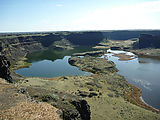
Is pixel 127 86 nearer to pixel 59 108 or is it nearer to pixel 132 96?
pixel 132 96

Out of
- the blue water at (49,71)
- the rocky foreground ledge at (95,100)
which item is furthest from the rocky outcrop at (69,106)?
the blue water at (49,71)

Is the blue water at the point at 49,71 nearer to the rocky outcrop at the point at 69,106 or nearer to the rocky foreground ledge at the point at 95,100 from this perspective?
the rocky foreground ledge at the point at 95,100

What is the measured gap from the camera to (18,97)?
80.0 ft

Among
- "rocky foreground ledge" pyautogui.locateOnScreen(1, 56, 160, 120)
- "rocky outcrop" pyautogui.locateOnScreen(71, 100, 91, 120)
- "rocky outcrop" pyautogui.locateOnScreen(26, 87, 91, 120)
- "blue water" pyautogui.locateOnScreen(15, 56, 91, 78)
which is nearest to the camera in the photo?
"rocky outcrop" pyautogui.locateOnScreen(26, 87, 91, 120)

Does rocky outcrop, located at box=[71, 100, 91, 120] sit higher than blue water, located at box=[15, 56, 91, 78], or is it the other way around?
rocky outcrop, located at box=[71, 100, 91, 120]

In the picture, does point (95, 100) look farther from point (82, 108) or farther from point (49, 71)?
point (49, 71)

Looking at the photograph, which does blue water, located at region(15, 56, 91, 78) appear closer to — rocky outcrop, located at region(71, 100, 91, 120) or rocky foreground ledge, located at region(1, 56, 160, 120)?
rocky foreground ledge, located at region(1, 56, 160, 120)

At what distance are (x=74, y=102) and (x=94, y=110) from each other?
1867cm

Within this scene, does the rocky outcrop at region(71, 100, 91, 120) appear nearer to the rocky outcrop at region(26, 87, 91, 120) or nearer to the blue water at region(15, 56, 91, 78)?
the rocky outcrop at region(26, 87, 91, 120)

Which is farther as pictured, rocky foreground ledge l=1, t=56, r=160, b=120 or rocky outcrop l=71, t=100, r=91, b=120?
rocky outcrop l=71, t=100, r=91, b=120

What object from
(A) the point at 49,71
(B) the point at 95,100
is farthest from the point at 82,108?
(A) the point at 49,71

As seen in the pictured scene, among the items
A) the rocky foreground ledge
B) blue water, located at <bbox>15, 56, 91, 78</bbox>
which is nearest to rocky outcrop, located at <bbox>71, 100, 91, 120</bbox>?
the rocky foreground ledge

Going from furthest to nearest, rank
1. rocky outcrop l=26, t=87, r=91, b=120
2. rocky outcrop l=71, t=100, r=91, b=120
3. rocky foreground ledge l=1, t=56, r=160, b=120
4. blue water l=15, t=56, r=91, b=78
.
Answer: blue water l=15, t=56, r=91, b=78 → rocky outcrop l=71, t=100, r=91, b=120 → rocky foreground ledge l=1, t=56, r=160, b=120 → rocky outcrop l=26, t=87, r=91, b=120

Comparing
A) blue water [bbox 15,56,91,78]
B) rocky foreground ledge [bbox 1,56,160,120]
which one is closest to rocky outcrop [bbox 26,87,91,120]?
rocky foreground ledge [bbox 1,56,160,120]
